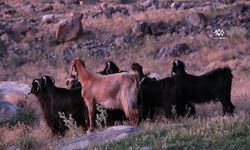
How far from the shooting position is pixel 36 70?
27781 mm

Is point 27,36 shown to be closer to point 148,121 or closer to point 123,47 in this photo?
point 123,47

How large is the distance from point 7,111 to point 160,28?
1750 cm

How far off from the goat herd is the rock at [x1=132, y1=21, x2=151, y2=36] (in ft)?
56.7

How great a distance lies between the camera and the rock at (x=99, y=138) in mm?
9344

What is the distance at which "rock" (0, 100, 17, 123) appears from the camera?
14366 mm

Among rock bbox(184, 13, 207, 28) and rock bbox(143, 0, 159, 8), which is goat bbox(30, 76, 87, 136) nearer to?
rock bbox(184, 13, 207, 28)

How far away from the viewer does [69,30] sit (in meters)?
32.8

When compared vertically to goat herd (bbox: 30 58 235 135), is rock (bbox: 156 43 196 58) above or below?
below

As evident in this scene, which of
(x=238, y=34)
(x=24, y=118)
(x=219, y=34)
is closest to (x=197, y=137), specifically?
(x=24, y=118)

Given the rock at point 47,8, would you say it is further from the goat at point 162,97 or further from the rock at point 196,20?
the goat at point 162,97

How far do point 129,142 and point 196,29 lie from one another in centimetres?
2182

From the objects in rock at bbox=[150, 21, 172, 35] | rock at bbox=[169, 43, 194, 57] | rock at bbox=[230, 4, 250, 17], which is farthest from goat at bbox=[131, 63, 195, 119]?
rock at bbox=[230, 4, 250, 17]

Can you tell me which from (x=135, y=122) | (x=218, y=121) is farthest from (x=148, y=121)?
(x=218, y=121)

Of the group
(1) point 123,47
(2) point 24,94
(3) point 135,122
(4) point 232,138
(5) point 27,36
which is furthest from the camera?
(5) point 27,36
